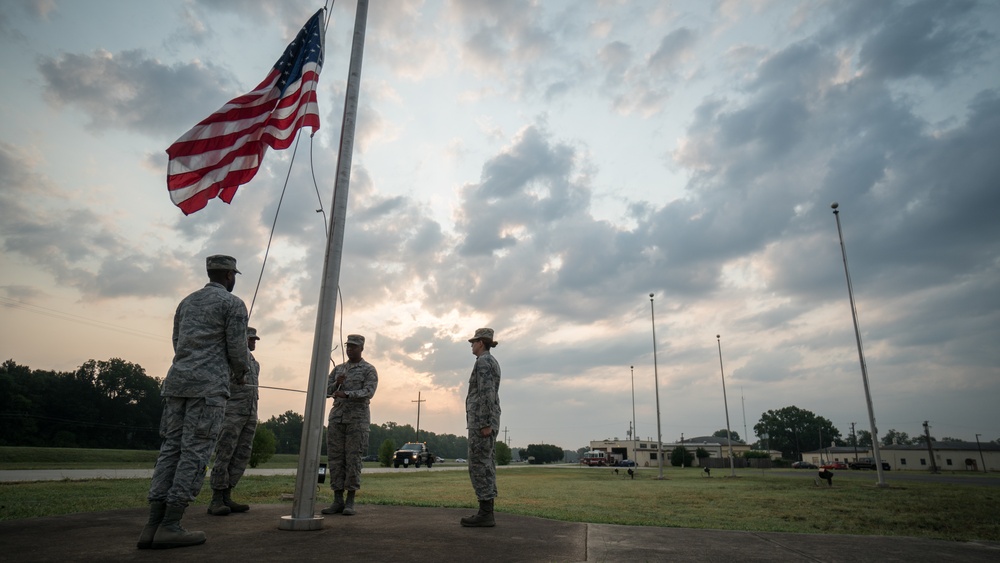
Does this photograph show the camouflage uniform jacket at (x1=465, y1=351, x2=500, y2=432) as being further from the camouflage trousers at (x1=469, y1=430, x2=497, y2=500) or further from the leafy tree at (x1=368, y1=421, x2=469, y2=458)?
the leafy tree at (x1=368, y1=421, x2=469, y2=458)

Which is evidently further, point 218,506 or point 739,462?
point 739,462

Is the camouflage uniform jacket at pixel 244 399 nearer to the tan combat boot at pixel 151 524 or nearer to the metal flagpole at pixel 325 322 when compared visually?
the metal flagpole at pixel 325 322

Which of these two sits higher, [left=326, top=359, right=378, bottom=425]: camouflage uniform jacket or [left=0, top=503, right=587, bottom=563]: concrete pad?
[left=326, top=359, right=378, bottom=425]: camouflage uniform jacket

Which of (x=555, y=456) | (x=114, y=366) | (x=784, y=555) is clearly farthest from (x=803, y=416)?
(x=784, y=555)

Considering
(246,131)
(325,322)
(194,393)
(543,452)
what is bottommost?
(543,452)

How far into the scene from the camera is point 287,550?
342 centimetres

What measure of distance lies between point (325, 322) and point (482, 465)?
2.24 metres

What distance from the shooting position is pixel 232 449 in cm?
618

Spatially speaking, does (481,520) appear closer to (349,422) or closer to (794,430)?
(349,422)

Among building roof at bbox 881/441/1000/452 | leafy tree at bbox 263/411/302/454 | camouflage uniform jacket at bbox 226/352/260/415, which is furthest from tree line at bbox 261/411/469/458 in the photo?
building roof at bbox 881/441/1000/452

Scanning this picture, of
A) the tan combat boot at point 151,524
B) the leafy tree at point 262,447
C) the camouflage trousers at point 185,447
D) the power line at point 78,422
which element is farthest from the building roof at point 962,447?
the power line at point 78,422

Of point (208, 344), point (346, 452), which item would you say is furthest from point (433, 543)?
point (346, 452)

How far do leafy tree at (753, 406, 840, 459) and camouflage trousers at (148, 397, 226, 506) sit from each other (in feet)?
534

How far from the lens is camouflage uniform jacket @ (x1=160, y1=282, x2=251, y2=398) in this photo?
4.03 m
